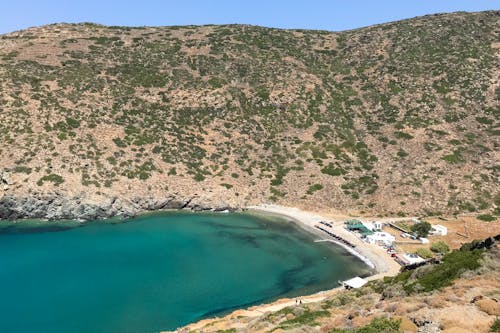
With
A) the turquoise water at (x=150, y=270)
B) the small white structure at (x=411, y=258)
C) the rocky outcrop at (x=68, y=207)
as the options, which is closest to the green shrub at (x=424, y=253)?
the small white structure at (x=411, y=258)

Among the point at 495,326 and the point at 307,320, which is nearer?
the point at 495,326

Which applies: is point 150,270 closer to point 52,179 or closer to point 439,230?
point 52,179

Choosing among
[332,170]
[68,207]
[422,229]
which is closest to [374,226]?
[422,229]

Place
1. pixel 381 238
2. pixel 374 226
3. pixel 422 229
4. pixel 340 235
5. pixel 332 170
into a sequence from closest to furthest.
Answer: pixel 381 238 → pixel 422 229 → pixel 340 235 → pixel 374 226 → pixel 332 170

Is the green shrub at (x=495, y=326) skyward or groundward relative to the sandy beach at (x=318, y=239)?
skyward

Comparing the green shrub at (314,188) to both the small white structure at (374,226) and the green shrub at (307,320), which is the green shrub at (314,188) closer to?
the small white structure at (374,226)

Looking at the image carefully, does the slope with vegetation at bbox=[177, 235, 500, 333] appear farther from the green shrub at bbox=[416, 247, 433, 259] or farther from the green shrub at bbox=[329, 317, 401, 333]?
the green shrub at bbox=[416, 247, 433, 259]
